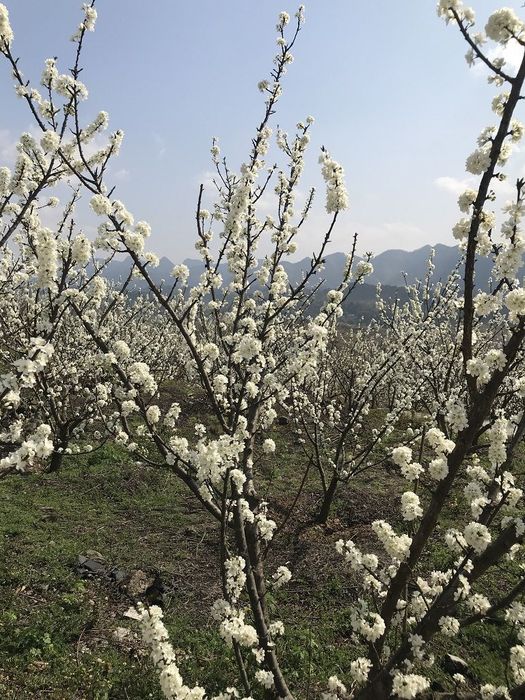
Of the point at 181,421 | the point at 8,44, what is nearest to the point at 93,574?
the point at 8,44

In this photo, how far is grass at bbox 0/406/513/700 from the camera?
6.35m

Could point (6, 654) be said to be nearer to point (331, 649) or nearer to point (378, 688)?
point (331, 649)

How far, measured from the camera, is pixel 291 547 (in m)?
10.1

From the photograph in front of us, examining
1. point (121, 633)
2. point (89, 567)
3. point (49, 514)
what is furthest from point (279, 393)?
point (49, 514)

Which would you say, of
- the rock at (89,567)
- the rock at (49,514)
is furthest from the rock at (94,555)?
the rock at (49,514)

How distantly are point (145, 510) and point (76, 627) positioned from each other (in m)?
4.51

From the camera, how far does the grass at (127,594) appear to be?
250 inches

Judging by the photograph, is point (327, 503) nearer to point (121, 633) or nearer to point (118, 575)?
point (118, 575)

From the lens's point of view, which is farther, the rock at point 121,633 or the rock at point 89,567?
the rock at point 89,567

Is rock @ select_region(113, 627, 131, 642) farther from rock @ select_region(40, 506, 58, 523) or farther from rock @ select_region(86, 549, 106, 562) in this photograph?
rock @ select_region(40, 506, 58, 523)

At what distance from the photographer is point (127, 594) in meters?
8.09

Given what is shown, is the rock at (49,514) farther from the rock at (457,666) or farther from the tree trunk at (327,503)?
the rock at (457,666)

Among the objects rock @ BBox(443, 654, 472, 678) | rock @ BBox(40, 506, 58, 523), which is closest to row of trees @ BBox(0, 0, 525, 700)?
rock @ BBox(443, 654, 472, 678)

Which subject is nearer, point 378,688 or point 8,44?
point 378,688
